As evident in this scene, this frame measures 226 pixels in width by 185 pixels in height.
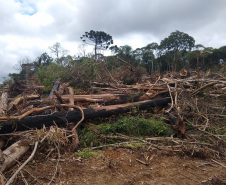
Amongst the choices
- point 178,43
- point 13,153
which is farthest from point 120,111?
point 178,43

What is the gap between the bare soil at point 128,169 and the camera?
2.72 meters

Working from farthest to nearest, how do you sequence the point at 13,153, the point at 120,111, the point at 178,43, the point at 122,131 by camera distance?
the point at 178,43, the point at 120,111, the point at 122,131, the point at 13,153

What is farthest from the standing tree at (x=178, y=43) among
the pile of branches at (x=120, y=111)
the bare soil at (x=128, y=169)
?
the bare soil at (x=128, y=169)

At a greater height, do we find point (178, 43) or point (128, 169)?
point (178, 43)

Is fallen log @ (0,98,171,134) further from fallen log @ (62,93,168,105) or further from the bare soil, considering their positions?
the bare soil

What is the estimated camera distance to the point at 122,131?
4680 millimetres

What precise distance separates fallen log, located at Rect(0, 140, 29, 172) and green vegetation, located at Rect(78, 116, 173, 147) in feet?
4.13

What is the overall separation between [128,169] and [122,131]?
1.61 metres

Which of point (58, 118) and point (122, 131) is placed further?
point (122, 131)

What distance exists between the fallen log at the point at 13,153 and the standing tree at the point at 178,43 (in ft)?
88.9

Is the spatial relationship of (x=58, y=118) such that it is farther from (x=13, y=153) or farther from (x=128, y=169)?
(x=128, y=169)

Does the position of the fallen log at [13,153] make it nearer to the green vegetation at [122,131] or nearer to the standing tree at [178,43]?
the green vegetation at [122,131]

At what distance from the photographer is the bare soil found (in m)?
2.72

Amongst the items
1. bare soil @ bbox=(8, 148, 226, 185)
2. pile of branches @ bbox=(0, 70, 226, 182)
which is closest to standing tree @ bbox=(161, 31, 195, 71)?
pile of branches @ bbox=(0, 70, 226, 182)
